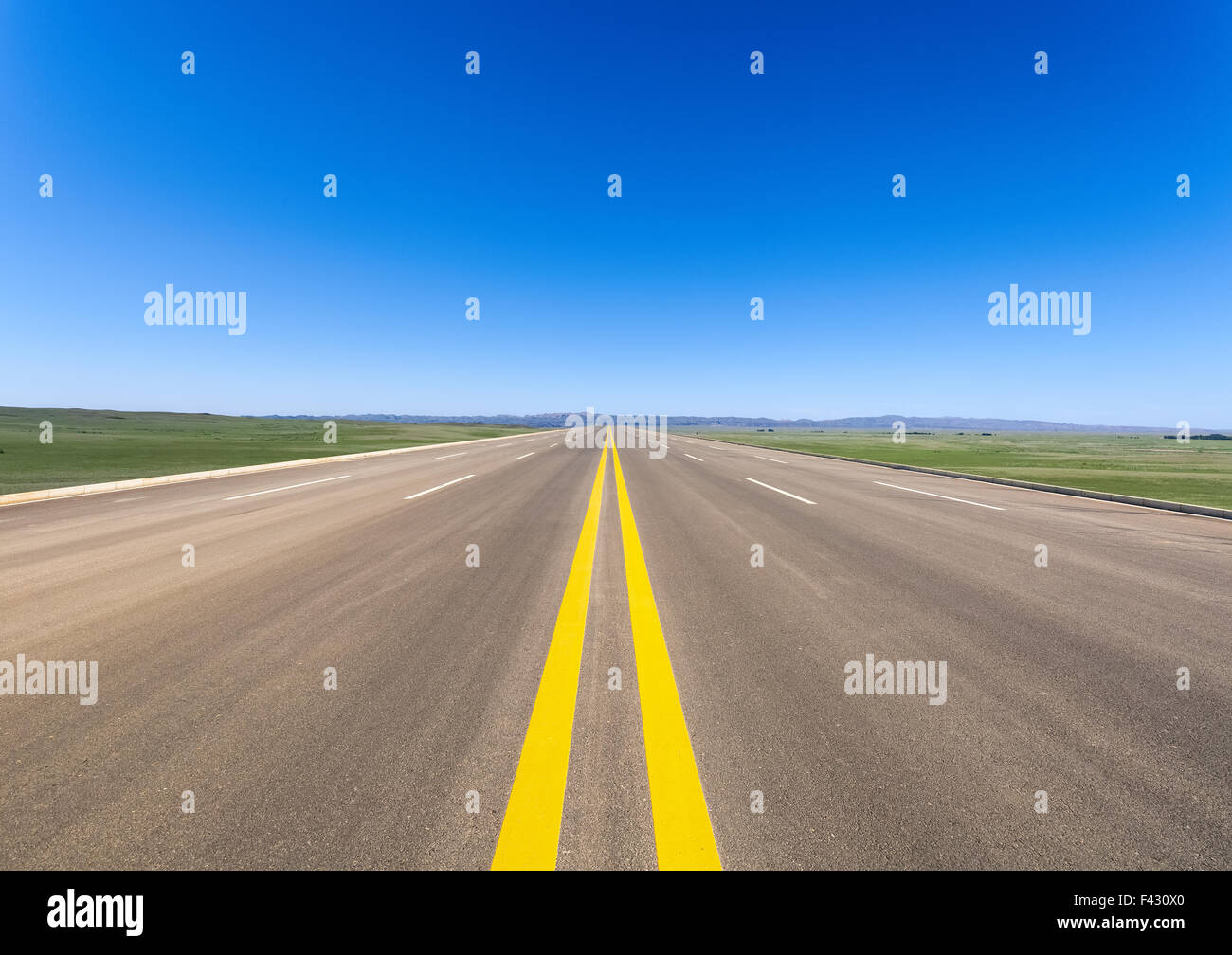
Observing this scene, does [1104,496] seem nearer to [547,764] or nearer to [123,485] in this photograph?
[547,764]

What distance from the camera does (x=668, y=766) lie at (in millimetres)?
2459

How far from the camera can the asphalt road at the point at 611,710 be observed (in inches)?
80.5

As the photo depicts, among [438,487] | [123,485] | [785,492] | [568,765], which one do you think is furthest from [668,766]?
[123,485]

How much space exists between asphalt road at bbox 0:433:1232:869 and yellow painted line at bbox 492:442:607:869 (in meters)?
0.01

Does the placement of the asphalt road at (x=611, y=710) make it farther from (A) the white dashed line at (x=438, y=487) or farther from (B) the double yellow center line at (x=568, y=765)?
(A) the white dashed line at (x=438, y=487)

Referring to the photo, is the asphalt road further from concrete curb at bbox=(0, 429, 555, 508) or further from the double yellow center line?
concrete curb at bbox=(0, 429, 555, 508)

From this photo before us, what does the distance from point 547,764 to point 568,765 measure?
0.10m

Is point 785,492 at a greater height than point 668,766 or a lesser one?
greater

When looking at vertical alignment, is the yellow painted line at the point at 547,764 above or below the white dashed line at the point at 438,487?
below

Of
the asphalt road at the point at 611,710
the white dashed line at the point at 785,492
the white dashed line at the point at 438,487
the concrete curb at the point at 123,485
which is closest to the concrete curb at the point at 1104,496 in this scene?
the asphalt road at the point at 611,710

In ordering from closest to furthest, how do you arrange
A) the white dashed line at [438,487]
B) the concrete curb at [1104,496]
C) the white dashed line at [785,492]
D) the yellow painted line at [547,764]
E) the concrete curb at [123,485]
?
the yellow painted line at [547,764] < the concrete curb at [1104,496] < the concrete curb at [123,485] < the white dashed line at [785,492] < the white dashed line at [438,487]

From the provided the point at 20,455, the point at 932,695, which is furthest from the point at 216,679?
the point at 20,455

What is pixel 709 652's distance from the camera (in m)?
3.77

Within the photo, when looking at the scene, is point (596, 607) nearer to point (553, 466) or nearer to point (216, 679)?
point (216, 679)
